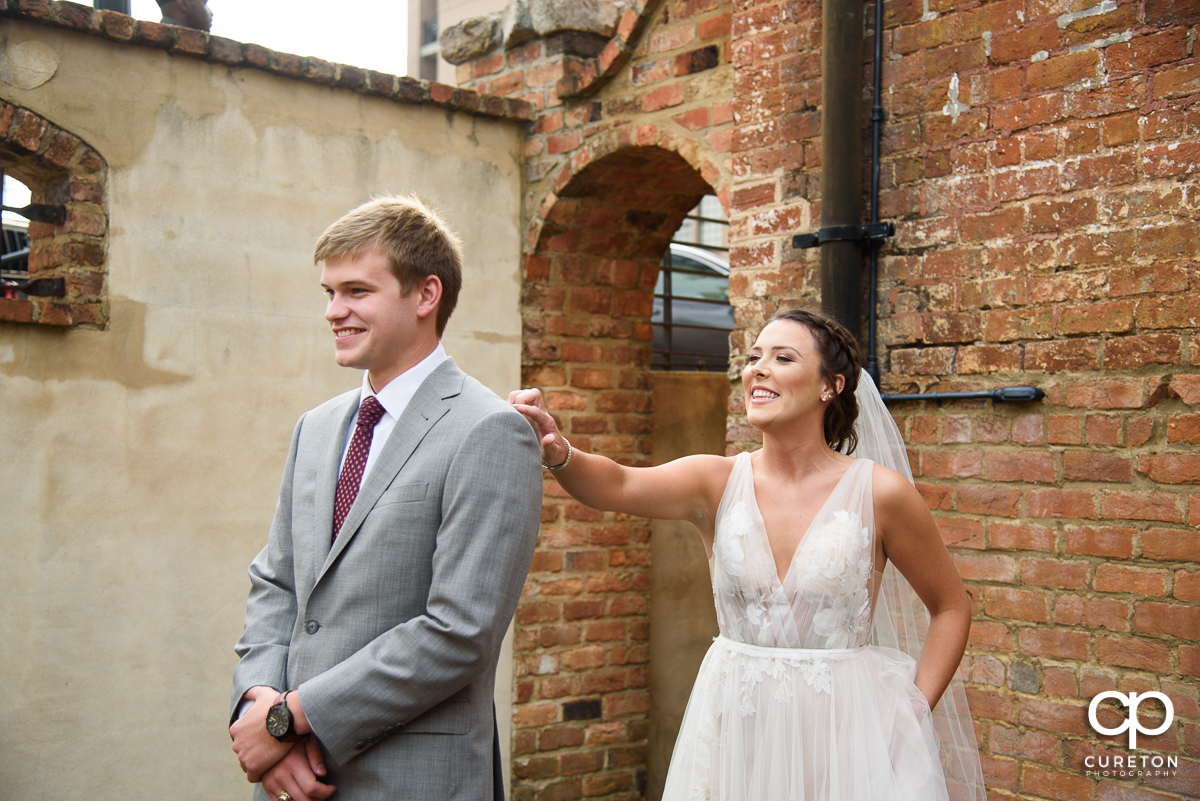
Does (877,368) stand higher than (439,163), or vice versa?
(439,163)

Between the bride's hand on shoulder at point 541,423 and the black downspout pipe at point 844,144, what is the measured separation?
1345 mm

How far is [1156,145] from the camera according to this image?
9.00ft

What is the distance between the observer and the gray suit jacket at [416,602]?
1853 millimetres

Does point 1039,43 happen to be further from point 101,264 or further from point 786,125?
point 101,264

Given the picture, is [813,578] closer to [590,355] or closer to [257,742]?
[257,742]

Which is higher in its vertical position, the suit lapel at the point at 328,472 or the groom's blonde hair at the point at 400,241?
the groom's blonde hair at the point at 400,241

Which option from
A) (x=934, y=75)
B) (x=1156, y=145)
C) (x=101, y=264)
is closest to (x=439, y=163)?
(x=101, y=264)

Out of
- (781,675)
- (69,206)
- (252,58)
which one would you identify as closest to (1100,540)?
(781,675)

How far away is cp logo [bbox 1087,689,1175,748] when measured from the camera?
269cm

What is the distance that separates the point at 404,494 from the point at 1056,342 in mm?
1986

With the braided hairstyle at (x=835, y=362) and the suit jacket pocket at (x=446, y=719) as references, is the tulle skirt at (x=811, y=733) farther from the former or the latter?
the suit jacket pocket at (x=446, y=719)

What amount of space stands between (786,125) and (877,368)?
941mm

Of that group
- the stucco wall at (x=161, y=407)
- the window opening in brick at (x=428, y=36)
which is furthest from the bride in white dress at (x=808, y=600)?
the window opening in brick at (x=428, y=36)

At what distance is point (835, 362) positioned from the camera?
2.41m
